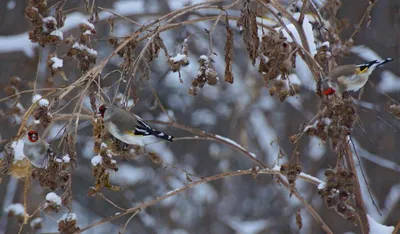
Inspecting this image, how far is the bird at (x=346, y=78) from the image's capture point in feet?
8.16

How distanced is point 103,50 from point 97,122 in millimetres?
5308

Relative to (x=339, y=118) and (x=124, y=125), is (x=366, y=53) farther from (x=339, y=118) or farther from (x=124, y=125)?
(x=339, y=118)

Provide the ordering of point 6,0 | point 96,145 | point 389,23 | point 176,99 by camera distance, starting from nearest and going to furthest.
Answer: point 96,145, point 389,23, point 6,0, point 176,99

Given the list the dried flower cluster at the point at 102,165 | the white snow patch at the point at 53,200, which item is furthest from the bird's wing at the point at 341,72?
the white snow patch at the point at 53,200

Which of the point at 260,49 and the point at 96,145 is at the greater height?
the point at 260,49

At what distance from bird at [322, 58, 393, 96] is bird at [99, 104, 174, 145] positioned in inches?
26.5

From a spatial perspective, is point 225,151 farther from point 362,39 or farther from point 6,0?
point 6,0

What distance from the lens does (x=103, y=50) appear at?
7711mm

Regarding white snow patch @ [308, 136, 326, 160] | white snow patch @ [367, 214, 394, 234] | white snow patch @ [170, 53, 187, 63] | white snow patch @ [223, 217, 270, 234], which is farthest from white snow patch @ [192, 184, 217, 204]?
white snow patch @ [170, 53, 187, 63]

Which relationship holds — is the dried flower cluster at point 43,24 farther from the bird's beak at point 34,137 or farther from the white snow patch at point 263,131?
the white snow patch at point 263,131

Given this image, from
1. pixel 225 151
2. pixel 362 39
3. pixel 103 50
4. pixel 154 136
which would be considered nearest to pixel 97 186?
pixel 154 136

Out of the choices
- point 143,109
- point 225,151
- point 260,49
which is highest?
point 260,49

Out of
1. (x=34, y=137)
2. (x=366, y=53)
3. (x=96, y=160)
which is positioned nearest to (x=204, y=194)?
(x=366, y=53)

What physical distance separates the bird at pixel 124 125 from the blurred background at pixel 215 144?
4.01m
